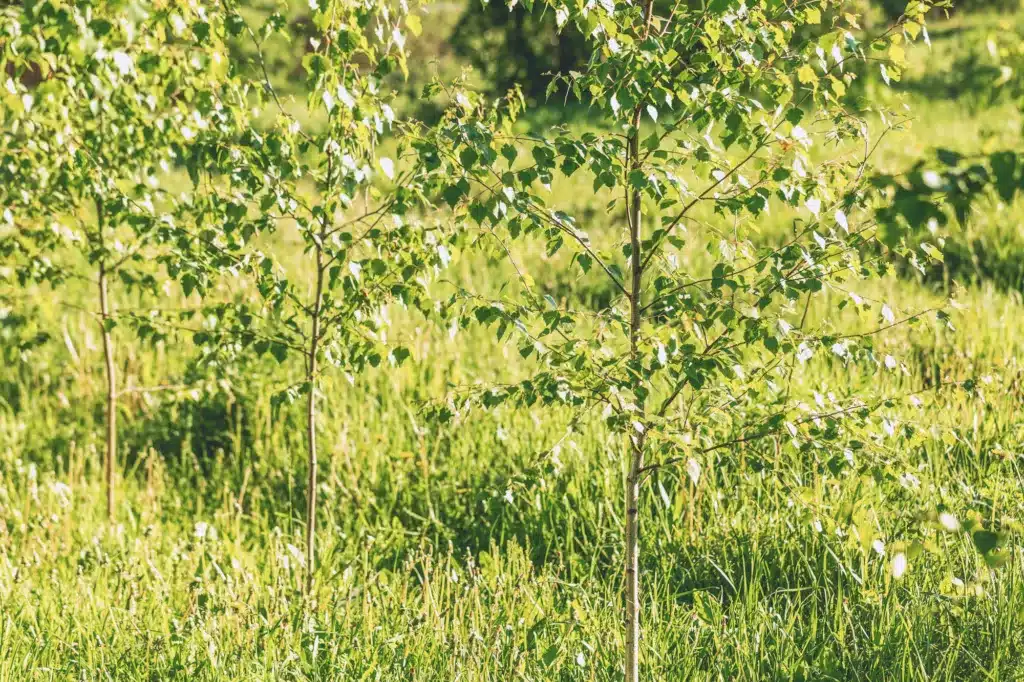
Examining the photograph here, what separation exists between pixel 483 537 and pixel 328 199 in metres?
1.78

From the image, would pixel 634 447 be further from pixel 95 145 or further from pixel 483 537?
pixel 95 145

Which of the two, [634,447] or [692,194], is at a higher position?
[692,194]

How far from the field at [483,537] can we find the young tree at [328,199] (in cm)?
42

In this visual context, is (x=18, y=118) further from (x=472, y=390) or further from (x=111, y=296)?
(x=111, y=296)

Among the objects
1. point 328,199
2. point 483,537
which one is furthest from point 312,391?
point 483,537

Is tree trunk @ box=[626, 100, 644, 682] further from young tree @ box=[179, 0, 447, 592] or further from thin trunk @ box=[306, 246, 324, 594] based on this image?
thin trunk @ box=[306, 246, 324, 594]

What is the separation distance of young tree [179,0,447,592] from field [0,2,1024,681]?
1.37ft

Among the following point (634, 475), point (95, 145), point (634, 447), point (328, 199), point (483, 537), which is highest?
point (95, 145)

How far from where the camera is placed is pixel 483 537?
4.30 m

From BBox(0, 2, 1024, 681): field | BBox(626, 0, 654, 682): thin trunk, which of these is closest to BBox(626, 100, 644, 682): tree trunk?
BBox(626, 0, 654, 682): thin trunk

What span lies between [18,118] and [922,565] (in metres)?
4.19

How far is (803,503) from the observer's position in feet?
9.07

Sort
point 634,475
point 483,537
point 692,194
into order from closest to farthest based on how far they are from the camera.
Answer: point 692,194 < point 634,475 < point 483,537

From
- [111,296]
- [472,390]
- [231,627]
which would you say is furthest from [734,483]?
[111,296]
